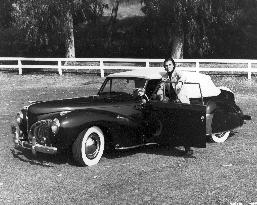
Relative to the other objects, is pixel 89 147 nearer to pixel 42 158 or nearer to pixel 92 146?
pixel 92 146

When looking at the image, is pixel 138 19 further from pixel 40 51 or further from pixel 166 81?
pixel 166 81

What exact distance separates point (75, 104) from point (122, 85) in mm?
1271

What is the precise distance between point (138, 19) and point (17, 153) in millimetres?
31116

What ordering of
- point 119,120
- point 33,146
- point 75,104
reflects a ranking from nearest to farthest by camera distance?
point 33,146 < point 75,104 < point 119,120

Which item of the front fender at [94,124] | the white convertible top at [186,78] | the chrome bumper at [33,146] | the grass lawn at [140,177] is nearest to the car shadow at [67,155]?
the grass lawn at [140,177]

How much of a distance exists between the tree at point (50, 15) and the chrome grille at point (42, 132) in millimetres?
18072

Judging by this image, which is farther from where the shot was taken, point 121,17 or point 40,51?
point 121,17

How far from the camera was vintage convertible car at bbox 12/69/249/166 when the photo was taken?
25.1ft

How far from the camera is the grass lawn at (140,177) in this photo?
6.21 m

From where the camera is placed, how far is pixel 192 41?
87.4ft

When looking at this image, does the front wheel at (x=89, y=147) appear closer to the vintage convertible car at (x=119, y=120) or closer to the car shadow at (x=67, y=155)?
the vintage convertible car at (x=119, y=120)

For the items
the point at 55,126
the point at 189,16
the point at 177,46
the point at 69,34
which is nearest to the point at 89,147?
the point at 55,126

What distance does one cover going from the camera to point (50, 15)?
25.5 metres

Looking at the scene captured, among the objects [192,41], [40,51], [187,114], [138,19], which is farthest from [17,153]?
[138,19]
